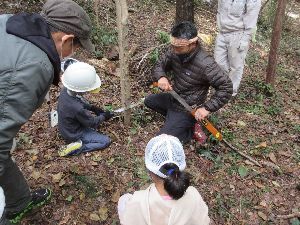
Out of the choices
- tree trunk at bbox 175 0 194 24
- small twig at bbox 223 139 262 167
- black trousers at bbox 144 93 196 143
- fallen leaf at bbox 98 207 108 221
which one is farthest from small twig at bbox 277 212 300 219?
tree trunk at bbox 175 0 194 24

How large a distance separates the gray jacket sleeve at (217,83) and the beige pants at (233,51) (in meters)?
1.84

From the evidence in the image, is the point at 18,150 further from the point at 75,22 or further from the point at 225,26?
the point at 225,26

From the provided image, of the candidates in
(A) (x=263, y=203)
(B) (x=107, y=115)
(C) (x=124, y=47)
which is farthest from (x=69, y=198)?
(A) (x=263, y=203)

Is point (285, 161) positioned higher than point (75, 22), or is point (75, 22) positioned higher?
point (75, 22)

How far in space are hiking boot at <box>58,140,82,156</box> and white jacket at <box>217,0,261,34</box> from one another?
3572 millimetres

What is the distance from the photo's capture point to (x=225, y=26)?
6.56 m

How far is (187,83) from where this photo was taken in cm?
524

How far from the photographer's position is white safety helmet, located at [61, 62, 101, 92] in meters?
4.43

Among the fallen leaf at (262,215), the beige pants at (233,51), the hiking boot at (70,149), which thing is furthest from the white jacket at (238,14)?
the hiking boot at (70,149)

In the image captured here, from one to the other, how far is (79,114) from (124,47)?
3.63ft

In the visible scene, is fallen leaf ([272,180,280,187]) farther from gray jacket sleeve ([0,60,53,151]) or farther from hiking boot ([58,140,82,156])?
gray jacket sleeve ([0,60,53,151])

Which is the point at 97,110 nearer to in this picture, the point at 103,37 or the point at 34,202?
the point at 34,202

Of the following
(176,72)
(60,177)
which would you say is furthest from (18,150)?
(176,72)

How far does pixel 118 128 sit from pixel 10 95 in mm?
3221
